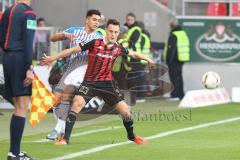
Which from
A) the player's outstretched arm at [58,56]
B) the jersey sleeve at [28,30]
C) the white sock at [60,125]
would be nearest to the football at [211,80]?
the white sock at [60,125]

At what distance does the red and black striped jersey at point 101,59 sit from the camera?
1353 cm

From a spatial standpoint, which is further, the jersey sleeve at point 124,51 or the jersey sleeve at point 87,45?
the jersey sleeve at point 124,51

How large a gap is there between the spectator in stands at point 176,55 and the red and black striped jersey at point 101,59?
1170cm

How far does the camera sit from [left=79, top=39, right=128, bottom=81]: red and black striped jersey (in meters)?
13.5

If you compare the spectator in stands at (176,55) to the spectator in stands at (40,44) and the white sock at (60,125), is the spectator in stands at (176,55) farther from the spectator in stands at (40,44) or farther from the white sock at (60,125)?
the white sock at (60,125)

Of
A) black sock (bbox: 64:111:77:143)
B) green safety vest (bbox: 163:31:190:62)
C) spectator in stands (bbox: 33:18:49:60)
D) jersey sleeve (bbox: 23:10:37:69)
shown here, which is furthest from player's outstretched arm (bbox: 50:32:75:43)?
green safety vest (bbox: 163:31:190:62)

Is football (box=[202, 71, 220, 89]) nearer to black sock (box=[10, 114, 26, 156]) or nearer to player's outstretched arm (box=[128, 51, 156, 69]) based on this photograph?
player's outstretched arm (box=[128, 51, 156, 69])

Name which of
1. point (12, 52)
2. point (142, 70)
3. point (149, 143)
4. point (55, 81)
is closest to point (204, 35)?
point (142, 70)

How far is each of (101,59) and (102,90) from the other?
0.44m

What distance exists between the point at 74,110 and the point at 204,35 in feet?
46.0

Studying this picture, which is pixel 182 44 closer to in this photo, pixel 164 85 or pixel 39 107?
pixel 164 85

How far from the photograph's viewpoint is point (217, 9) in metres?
27.7

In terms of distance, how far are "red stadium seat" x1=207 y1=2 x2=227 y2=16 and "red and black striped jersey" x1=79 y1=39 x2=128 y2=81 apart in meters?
14.3

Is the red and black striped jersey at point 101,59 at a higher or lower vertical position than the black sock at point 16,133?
higher
